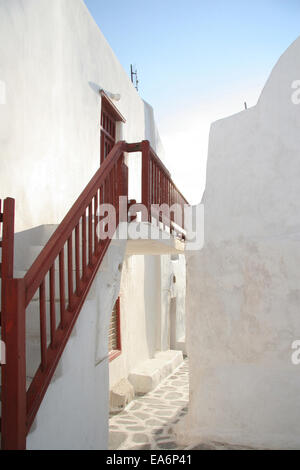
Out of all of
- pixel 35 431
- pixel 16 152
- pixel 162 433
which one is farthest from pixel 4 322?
pixel 162 433

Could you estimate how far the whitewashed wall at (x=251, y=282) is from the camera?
5.43 m

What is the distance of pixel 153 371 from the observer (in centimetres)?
979

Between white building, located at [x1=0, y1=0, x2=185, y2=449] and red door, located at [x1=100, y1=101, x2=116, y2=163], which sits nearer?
white building, located at [x1=0, y1=0, x2=185, y2=449]

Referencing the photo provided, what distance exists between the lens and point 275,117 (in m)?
5.73

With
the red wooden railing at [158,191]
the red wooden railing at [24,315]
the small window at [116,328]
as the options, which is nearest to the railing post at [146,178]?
the red wooden railing at [158,191]

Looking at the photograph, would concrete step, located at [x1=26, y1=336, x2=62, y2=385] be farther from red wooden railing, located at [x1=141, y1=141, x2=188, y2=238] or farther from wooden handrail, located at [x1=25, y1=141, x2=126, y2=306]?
red wooden railing, located at [x1=141, y1=141, x2=188, y2=238]

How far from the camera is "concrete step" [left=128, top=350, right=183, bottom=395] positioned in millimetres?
9320

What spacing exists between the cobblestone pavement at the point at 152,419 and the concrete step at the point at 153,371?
0.19 metres

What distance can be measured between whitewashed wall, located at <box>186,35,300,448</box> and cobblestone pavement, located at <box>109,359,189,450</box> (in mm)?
862

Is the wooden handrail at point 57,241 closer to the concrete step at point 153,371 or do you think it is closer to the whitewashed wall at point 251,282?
the whitewashed wall at point 251,282

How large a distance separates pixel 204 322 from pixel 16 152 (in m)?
3.52

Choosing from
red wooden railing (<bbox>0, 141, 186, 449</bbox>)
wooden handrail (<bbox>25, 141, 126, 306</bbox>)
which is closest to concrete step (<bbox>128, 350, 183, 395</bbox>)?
red wooden railing (<bbox>0, 141, 186, 449</bbox>)

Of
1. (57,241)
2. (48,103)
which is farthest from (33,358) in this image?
(48,103)

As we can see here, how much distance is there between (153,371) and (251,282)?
5047 millimetres
